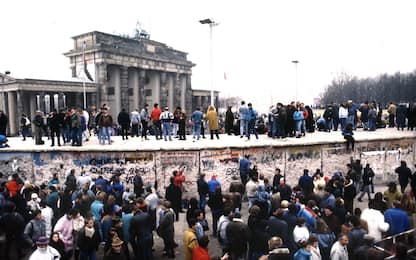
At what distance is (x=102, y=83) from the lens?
159ft

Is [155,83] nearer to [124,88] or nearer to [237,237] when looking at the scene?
[124,88]

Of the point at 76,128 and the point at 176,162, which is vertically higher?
the point at 76,128

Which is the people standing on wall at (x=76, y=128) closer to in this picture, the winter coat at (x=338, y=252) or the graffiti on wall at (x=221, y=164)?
the graffiti on wall at (x=221, y=164)

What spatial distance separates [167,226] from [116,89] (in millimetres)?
45513

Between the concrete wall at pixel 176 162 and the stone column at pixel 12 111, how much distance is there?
99.5ft

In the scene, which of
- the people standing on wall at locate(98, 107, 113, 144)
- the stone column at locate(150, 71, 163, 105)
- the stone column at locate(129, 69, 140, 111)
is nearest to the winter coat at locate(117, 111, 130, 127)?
the people standing on wall at locate(98, 107, 113, 144)

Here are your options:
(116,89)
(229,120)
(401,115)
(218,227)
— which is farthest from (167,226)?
(116,89)

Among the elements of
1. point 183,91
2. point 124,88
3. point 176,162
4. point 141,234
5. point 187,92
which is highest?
point 183,91

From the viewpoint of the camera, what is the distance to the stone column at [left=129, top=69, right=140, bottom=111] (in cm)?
5475

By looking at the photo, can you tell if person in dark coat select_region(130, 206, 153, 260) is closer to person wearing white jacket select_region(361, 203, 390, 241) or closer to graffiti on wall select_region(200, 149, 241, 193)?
person wearing white jacket select_region(361, 203, 390, 241)

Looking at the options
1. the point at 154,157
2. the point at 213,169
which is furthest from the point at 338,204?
the point at 154,157

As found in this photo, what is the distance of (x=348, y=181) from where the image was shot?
33.3 feet

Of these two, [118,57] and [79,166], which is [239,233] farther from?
→ [118,57]

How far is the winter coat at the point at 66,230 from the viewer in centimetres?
735
